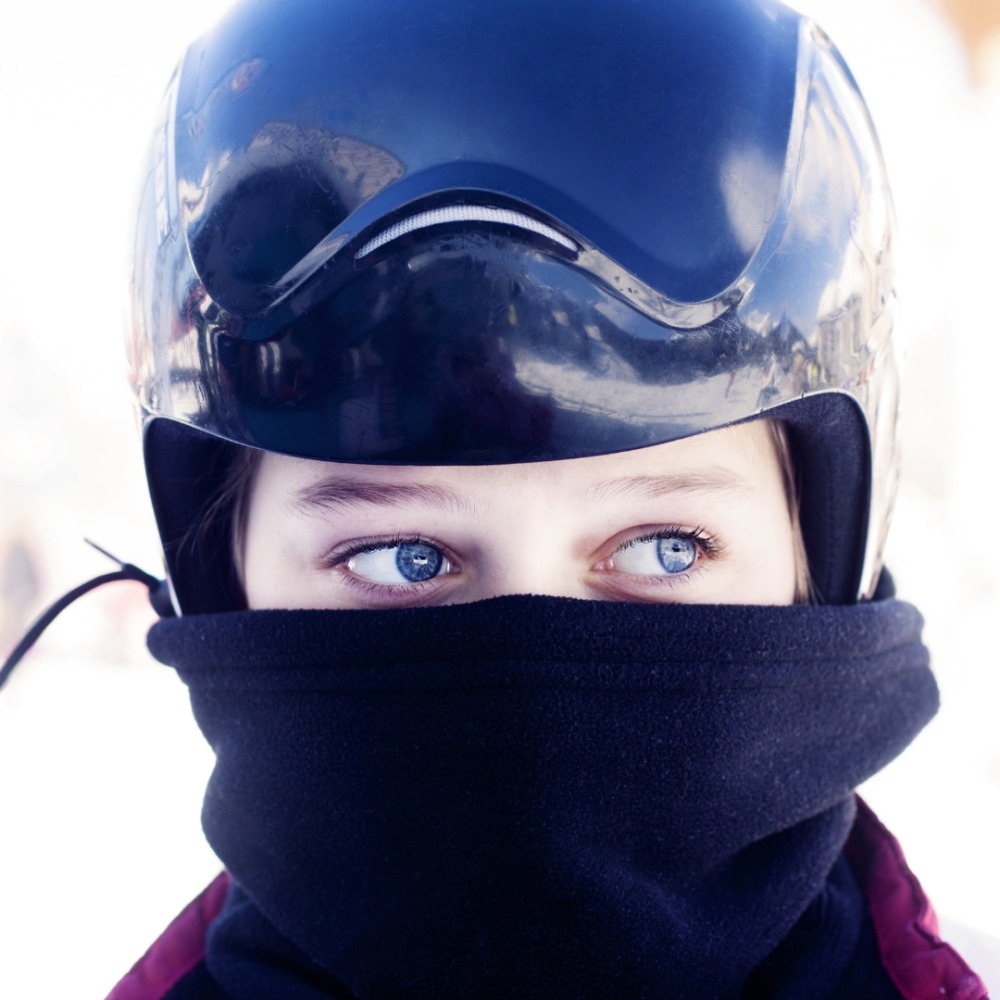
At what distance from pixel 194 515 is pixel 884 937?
975 millimetres

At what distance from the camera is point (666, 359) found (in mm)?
1022

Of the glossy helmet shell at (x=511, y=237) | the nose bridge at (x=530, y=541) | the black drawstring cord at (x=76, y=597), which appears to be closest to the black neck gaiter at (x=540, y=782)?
the nose bridge at (x=530, y=541)

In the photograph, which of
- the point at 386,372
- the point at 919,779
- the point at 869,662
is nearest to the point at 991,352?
the point at 919,779

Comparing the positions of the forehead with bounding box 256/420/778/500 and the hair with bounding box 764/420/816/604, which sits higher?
the forehead with bounding box 256/420/778/500

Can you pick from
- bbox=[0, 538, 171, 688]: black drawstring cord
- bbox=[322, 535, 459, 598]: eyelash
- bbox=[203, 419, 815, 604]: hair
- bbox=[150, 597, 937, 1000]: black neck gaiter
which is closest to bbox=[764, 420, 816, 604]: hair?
bbox=[203, 419, 815, 604]: hair

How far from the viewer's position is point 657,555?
1151 mm

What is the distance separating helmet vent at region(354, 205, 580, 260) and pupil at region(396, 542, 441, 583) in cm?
33

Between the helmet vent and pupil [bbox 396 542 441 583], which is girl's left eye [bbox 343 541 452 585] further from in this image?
the helmet vent

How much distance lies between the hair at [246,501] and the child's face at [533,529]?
2 cm

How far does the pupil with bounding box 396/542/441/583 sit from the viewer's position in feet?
3.76

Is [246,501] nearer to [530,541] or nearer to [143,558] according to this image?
[530,541]

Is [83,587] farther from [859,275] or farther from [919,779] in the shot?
[919,779]

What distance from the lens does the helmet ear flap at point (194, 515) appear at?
1.33 m

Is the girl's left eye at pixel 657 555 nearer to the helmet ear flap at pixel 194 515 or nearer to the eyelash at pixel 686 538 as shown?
the eyelash at pixel 686 538
